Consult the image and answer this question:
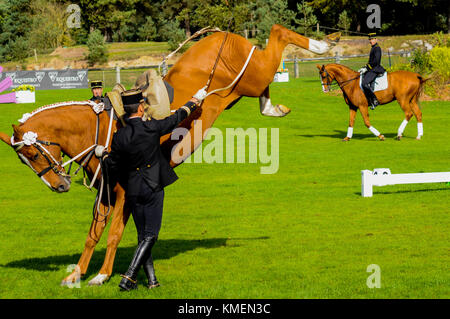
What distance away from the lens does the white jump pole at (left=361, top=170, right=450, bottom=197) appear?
580 inches

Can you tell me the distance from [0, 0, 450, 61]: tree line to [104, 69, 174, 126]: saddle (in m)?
59.7

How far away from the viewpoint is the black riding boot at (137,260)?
26.9 feet

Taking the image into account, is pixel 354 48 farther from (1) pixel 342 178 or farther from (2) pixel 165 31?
(1) pixel 342 178

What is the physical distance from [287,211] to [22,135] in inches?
279

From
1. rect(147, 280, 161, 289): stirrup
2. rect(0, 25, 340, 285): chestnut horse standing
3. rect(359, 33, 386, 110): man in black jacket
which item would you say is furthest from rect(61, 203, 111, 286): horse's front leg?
rect(359, 33, 386, 110): man in black jacket

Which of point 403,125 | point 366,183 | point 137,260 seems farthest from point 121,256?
point 403,125

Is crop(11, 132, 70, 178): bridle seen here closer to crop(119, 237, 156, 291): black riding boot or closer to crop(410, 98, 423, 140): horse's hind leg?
crop(119, 237, 156, 291): black riding boot

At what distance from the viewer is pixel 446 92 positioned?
37.4 m

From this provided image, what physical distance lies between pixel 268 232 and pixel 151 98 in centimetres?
443

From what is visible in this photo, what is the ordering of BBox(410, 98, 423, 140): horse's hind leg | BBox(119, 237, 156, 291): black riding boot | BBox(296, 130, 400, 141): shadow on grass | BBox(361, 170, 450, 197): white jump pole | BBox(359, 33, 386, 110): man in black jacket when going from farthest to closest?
BBox(296, 130, 400, 141): shadow on grass → BBox(410, 98, 423, 140): horse's hind leg → BBox(359, 33, 386, 110): man in black jacket → BBox(361, 170, 450, 197): white jump pole → BBox(119, 237, 156, 291): black riding boot

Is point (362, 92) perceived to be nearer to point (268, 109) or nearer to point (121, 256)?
point (268, 109)

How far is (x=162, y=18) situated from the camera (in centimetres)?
9206

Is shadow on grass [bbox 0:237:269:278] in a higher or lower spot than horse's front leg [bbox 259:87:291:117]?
lower
